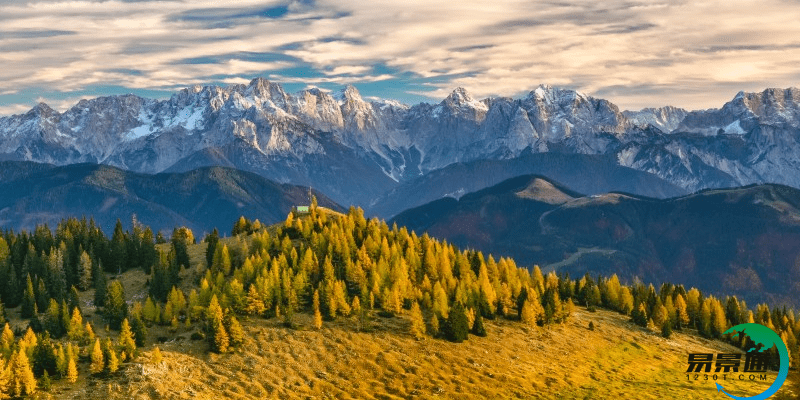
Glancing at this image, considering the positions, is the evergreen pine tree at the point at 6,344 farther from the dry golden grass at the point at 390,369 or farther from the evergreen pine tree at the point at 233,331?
the evergreen pine tree at the point at 233,331

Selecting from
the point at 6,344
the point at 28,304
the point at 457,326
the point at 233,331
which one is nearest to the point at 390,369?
the point at 457,326

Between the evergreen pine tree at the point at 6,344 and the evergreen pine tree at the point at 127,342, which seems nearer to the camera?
the evergreen pine tree at the point at 6,344

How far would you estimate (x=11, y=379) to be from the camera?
5261 inches

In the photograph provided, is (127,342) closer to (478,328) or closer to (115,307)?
(115,307)

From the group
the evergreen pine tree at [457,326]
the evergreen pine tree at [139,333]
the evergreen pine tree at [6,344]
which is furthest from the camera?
the evergreen pine tree at [457,326]

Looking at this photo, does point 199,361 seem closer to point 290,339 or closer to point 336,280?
point 290,339

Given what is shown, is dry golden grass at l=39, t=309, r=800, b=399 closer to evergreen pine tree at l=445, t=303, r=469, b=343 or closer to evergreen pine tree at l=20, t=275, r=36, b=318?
evergreen pine tree at l=445, t=303, r=469, b=343

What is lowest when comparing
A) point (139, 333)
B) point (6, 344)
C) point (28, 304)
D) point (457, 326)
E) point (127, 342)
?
point (457, 326)

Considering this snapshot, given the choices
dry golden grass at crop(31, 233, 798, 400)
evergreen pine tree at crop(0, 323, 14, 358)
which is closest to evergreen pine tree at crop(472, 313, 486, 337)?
dry golden grass at crop(31, 233, 798, 400)

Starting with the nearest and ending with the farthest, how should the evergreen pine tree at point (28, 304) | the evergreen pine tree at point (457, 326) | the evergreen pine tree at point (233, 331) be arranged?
the evergreen pine tree at point (233, 331) → the evergreen pine tree at point (457, 326) → the evergreen pine tree at point (28, 304)

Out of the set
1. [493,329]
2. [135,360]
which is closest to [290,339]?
[135,360]

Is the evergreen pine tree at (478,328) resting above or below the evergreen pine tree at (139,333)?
below

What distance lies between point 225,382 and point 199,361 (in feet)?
35.5

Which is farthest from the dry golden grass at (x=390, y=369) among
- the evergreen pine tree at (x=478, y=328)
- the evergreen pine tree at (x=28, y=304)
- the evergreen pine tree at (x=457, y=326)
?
the evergreen pine tree at (x=28, y=304)
